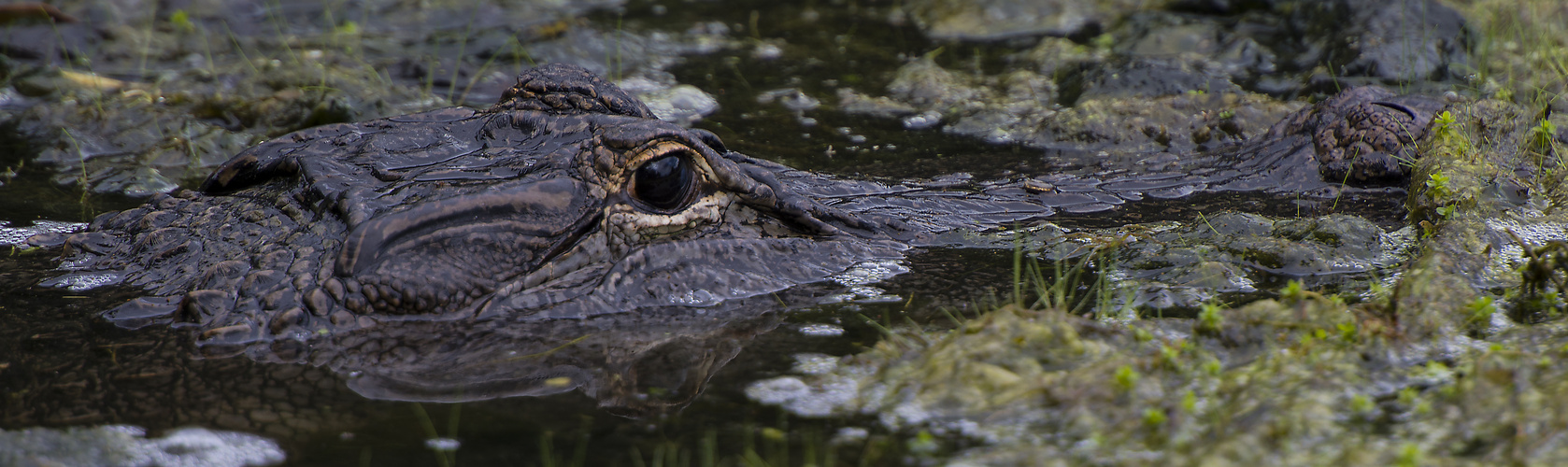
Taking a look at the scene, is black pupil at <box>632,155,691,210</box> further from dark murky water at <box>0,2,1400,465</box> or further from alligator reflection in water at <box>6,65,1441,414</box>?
dark murky water at <box>0,2,1400,465</box>

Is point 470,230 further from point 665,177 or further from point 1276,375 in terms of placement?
point 1276,375

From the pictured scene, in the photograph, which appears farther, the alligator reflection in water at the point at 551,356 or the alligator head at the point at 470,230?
the alligator head at the point at 470,230

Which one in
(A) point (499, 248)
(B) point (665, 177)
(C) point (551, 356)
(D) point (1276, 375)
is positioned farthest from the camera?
(B) point (665, 177)

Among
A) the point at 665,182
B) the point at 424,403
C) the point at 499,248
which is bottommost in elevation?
the point at 424,403

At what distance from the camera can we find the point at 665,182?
11.4 feet

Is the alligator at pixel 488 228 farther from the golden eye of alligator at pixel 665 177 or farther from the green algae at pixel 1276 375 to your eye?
the green algae at pixel 1276 375

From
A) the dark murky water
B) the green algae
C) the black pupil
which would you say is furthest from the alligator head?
the green algae

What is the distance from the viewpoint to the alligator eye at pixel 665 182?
3451 mm

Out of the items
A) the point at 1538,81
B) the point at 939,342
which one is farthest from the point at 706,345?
the point at 1538,81

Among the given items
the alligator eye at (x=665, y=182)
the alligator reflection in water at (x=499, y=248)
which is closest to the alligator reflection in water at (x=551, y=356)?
the alligator reflection in water at (x=499, y=248)

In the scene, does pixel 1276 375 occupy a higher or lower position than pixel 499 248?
lower

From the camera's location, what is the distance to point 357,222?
3180 mm

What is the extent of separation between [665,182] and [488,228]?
55 cm

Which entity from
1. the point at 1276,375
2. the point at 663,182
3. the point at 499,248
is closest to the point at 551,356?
the point at 499,248
